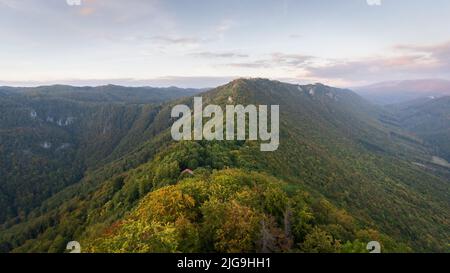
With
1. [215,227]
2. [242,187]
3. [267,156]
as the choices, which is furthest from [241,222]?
[267,156]

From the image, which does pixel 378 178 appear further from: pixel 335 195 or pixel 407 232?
pixel 335 195

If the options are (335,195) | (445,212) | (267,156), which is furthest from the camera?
(445,212)

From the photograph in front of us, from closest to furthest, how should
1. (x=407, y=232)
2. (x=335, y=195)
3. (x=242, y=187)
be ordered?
(x=242, y=187), (x=335, y=195), (x=407, y=232)
